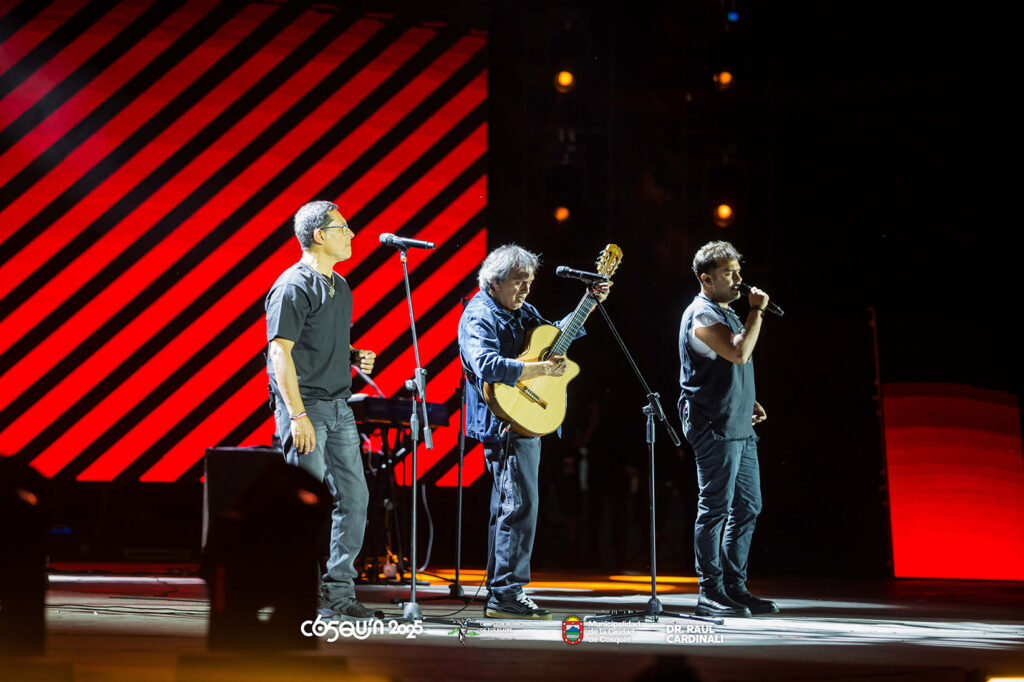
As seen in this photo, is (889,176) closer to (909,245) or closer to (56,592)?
(909,245)

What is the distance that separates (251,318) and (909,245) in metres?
4.97

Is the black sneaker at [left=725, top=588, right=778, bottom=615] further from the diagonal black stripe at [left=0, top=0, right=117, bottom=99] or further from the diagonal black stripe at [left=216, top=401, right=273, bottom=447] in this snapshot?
the diagonal black stripe at [left=0, top=0, right=117, bottom=99]

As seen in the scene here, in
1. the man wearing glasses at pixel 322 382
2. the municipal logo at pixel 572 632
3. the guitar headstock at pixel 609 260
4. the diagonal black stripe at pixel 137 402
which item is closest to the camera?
the municipal logo at pixel 572 632


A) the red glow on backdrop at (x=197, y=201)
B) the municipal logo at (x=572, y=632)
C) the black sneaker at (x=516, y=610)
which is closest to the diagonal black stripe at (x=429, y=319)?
the red glow on backdrop at (x=197, y=201)

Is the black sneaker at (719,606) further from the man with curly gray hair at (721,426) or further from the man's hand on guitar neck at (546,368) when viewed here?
the man's hand on guitar neck at (546,368)

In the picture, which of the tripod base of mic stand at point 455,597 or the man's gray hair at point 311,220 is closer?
the man's gray hair at point 311,220

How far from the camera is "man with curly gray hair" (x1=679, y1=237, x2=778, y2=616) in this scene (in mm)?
3955

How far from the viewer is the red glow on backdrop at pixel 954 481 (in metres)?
6.64

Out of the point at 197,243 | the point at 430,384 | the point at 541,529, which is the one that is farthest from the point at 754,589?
the point at 197,243

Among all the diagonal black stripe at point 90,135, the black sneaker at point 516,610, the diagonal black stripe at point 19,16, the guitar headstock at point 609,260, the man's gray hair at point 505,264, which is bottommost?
the black sneaker at point 516,610

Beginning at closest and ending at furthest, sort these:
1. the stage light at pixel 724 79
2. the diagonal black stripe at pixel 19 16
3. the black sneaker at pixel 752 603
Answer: the black sneaker at pixel 752 603 → the diagonal black stripe at pixel 19 16 → the stage light at pixel 724 79

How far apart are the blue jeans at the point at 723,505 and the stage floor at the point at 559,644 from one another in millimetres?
267

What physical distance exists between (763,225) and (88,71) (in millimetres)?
5179

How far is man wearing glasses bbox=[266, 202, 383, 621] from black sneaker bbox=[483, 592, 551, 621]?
471mm
